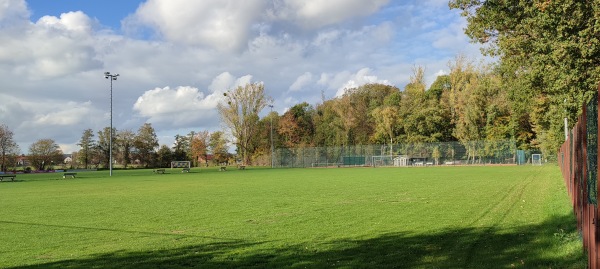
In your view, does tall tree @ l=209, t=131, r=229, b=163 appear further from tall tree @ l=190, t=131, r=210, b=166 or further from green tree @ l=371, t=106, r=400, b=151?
green tree @ l=371, t=106, r=400, b=151

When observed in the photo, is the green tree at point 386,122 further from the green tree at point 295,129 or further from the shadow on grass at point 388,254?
the shadow on grass at point 388,254

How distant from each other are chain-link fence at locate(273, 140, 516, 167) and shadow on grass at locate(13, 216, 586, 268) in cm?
6493

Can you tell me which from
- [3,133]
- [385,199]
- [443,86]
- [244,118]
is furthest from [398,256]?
[3,133]

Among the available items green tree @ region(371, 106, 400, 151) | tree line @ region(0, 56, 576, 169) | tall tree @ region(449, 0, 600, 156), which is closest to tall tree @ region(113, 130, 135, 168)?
tree line @ region(0, 56, 576, 169)

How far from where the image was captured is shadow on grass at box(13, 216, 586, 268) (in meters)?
7.45

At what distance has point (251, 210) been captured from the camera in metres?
15.5

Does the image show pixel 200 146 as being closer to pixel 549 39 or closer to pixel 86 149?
pixel 86 149

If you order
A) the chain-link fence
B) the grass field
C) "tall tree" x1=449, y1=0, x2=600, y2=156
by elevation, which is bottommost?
the grass field

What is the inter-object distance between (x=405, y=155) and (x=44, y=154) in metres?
71.7

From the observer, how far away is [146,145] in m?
108

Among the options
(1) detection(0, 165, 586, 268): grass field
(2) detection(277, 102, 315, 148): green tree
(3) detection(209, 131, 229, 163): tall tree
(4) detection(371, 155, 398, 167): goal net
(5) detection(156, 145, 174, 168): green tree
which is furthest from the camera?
(5) detection(156, 145, 174, 168): green tree

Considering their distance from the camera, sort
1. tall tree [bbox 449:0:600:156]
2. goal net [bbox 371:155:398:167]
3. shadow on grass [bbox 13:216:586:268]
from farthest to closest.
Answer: goal net [bbox 371:155:398:167]
tall tree [bbox 449:0:600:156]
shadow on grass [bbox 13:216:586:268]

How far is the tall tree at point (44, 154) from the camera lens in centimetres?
9681

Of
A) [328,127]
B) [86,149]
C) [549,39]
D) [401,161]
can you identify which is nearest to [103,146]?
[86,149]
